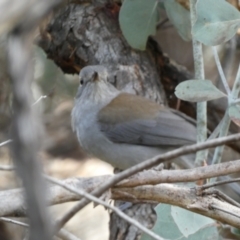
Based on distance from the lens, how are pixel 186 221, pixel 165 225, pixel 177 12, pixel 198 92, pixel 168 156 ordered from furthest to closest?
pixel 177 12 < pixel 198 92 < pixel 165 225 < pixel 186 221 < pixel 168 156

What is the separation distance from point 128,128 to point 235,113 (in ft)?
2.92

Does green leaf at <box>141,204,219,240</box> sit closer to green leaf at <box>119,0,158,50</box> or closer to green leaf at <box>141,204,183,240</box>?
green leaf at <box>141,204,183,240</box>

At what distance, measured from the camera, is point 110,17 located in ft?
8.88

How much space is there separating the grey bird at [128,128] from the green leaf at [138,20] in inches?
7.9

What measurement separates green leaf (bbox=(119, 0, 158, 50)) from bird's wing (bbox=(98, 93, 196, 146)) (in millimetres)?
266

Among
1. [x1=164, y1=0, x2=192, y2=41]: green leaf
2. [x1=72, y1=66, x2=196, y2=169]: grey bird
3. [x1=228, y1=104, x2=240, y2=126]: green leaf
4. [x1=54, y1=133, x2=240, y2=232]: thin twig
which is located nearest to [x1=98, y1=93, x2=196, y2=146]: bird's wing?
[x1=72, y1=66, x2=196, y2=169]: grey bird

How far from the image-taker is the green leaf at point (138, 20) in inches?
95.7

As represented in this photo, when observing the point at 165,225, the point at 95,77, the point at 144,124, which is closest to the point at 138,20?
the point at 95,77

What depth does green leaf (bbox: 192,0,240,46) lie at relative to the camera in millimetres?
1566

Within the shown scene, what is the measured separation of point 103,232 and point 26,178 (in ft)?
11.0

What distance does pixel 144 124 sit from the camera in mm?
2537

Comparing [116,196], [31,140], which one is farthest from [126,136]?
[31,140]

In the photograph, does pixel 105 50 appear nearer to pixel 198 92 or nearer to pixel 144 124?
pixel 144 124

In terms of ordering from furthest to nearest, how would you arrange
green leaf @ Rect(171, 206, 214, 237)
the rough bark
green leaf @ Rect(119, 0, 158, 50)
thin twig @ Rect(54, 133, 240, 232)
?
1. the rough bark
2. green leaf @ Rect(119, 0, 158, 50)
3. green leaf @ Rect(171, 206, 214, 237)
4. thin twig @ Rect(54, 133, 240, 232)
